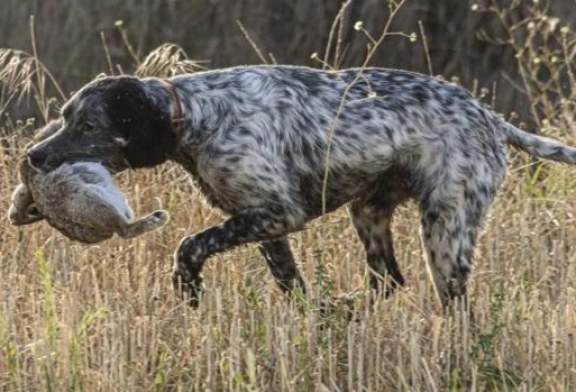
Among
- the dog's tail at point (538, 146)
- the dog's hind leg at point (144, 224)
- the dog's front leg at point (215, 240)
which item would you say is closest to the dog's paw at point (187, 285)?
the dog's front leg at point (215, 240)

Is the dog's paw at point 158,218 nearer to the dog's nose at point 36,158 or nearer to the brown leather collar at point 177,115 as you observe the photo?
the dog's nose at point 36,158

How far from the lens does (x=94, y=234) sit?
6.88m

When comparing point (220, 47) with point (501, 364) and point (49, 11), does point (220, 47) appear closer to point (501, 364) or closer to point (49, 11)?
point (49, 11)

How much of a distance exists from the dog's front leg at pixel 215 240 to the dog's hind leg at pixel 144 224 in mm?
620

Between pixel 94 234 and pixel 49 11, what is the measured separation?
547 centimetres

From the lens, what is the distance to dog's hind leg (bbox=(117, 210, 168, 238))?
258 inches

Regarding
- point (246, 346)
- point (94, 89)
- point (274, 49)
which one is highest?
point (94, 89)

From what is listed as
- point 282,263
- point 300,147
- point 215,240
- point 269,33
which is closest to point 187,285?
point 215,240

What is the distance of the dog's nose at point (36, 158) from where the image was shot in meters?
6.96

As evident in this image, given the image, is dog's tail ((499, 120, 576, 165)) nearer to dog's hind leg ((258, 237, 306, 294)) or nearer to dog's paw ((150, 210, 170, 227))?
dog's hind leg ((258, 237, 306, 294))

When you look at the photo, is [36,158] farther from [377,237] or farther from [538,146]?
[538,146]

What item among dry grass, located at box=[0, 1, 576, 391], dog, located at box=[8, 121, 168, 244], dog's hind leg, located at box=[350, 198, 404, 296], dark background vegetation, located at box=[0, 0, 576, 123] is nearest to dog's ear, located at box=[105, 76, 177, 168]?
dog, located at box=[8, 121, 168, 244]

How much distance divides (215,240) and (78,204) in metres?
0.67

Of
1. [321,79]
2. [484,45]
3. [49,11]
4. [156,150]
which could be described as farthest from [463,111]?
[49,11]
